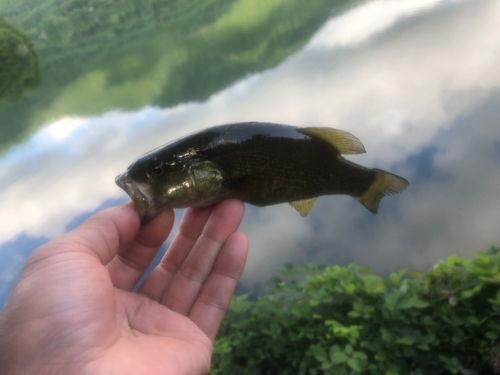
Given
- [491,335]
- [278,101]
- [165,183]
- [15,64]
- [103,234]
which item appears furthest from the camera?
[15,64]

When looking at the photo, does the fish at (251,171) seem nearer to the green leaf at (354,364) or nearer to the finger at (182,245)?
the finger at (182,245)

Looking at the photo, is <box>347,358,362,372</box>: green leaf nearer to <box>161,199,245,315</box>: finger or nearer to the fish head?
<box>161,199,245,315</box>: finger

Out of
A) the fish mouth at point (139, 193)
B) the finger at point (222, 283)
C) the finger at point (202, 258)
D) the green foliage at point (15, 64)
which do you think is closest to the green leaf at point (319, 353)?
the finger at point (222, 283)

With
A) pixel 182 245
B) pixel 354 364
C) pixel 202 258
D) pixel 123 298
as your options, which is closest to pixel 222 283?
pixel 202 258

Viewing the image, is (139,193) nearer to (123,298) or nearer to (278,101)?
(123,298)

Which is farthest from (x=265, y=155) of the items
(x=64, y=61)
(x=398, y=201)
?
(x=64, y=61)

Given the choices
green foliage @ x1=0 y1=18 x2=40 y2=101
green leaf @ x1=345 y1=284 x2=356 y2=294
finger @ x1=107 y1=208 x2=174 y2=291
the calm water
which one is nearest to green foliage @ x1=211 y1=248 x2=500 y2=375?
green leaf @ x1=345 y1=284 x2=356 y2=294

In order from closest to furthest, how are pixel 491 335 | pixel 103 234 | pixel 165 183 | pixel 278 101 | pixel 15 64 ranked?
1. pixel 103 234
2. pixel 165 183
3. pixel 491 335
4. pixel 278 101
5. pixel 15 64

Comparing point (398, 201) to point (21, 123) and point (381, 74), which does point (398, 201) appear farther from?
point (21, 123)
